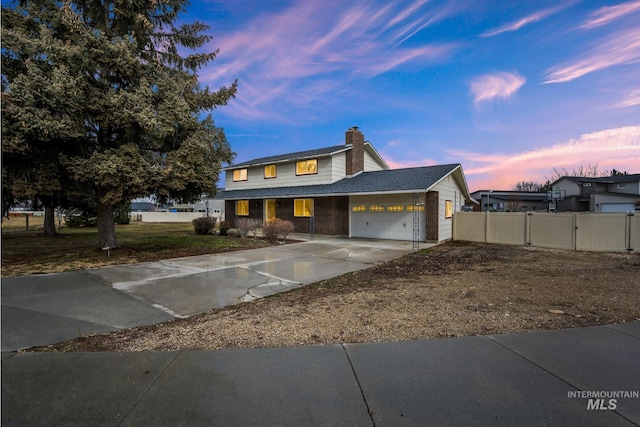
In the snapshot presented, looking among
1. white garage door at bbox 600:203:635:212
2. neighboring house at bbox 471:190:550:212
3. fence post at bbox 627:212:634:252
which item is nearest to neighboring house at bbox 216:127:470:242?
fence post at bbox 627:212:634:252

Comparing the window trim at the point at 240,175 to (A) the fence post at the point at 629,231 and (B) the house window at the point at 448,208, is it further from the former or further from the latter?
(A) the fence post at the point at 629,231

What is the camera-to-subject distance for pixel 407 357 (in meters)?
3.22

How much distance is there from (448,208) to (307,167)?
9055 mm

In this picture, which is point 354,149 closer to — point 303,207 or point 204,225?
point 303,207

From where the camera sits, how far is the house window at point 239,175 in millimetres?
23608

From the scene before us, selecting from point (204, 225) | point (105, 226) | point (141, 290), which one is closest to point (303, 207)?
point (204, 225)

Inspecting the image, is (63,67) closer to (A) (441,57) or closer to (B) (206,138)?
(B) (206,138)

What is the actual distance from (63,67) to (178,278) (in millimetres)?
6720

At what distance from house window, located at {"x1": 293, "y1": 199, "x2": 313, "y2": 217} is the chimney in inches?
129

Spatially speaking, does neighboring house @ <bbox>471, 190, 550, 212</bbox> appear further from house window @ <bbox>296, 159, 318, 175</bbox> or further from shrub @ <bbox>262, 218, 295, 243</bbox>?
shrub @ <bbox>262, 218, 295, 243</bbox>

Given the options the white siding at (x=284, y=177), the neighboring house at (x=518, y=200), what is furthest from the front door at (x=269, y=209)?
the neighboring house at (x=518, y=200)

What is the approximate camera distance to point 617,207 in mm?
34062

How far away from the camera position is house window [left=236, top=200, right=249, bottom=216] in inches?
895

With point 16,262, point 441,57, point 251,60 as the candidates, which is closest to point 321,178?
point 251,60
